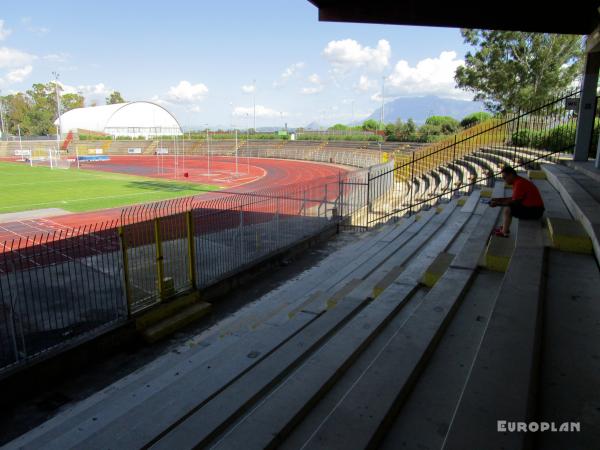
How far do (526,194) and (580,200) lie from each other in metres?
0.83

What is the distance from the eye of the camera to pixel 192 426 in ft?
10.4

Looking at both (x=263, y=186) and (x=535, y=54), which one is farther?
(x=263, y=186)

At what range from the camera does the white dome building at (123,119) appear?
103812 mm

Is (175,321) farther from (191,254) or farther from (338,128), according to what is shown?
(338,128)

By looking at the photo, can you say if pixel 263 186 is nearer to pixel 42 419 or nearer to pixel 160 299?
pixel 160 299

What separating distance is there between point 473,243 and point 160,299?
607 cm

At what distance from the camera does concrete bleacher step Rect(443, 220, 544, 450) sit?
7.66 ft

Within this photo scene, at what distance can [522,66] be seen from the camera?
100 feet

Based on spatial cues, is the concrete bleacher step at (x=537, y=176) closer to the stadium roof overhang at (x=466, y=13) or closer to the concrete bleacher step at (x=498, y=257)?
the stadium roof overhang at (x=466, y=13)

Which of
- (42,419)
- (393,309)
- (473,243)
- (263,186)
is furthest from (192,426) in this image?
(263,186)

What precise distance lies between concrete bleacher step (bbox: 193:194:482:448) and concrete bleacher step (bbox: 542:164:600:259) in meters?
2.37

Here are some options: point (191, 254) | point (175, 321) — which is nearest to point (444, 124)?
point (191, 254)

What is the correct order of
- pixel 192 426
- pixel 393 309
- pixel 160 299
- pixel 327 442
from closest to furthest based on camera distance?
1. pixel 327 442
2. pixel 192 426
3. pixel 393 309
4. pixel 160 299

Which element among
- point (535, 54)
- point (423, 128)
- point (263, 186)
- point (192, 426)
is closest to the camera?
point (192, 426)
